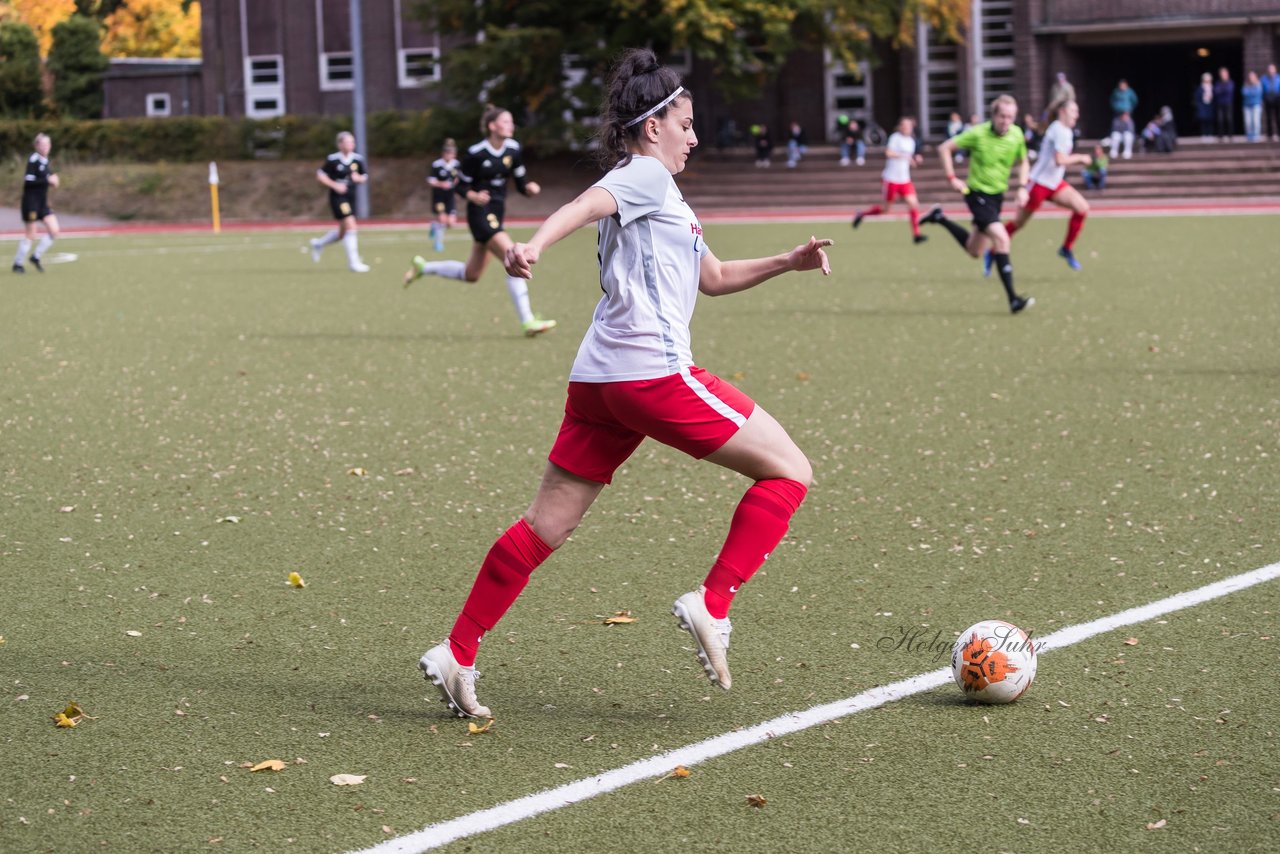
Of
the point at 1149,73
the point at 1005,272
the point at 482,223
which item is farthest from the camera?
the point at 1149,73

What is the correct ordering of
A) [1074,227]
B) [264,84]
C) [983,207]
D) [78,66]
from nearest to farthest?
[983,207], [1074,227], [78,66], [264,84]

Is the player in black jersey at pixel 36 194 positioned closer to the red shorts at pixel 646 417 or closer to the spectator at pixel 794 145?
the red shorts at pixel 646 417

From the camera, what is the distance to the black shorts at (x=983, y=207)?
16.6 metres

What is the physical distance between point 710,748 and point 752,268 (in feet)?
4.75

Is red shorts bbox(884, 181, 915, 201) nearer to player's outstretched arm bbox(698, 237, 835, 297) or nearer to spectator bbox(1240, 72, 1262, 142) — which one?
spectator bbox(1240, 72, 1262, 142)

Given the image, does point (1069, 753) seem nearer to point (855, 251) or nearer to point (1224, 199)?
point (855, 251)

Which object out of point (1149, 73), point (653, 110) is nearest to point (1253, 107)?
point (1149, 73)

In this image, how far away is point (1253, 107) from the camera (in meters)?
41.5

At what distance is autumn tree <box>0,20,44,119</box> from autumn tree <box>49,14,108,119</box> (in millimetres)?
540

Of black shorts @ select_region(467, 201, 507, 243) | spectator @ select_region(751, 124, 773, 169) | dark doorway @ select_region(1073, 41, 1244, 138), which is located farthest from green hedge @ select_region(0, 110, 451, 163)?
black shorts @ select_region(467, 201, 507, 243)

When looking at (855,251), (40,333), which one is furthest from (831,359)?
(855,251)

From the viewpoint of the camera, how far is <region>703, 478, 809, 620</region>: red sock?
15.3ft

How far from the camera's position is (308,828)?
4078mm

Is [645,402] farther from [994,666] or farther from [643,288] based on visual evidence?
[994,666]
